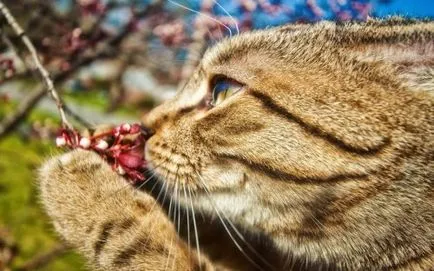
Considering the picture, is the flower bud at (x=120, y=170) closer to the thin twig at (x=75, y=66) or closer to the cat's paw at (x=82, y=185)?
the cat's paw at (x=82, y=185)

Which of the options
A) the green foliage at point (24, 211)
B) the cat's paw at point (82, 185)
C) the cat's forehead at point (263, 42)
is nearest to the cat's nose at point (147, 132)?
the cat's paw at point (82, 185)

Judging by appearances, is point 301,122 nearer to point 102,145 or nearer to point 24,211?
point 102,145

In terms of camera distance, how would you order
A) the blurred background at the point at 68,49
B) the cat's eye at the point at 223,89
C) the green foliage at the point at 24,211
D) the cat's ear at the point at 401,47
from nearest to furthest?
the cat's ear at the point at 401,47 < the cat's eye at the point at 223,89 < the blurred background at the point at 68,49 < the green foliage at the point at 24,211

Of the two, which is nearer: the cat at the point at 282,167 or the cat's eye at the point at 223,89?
the cat at the point at 282,167

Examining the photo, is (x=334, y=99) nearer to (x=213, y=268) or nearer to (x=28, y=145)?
(x=213, y=268)

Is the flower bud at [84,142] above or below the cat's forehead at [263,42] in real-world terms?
below

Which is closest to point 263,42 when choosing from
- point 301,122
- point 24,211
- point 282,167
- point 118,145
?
point 301,122

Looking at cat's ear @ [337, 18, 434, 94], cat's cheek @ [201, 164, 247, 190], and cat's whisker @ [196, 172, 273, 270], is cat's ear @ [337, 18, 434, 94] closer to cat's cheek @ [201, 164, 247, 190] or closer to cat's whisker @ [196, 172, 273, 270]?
cat's cheek @ [201, 164, 247, 190]
